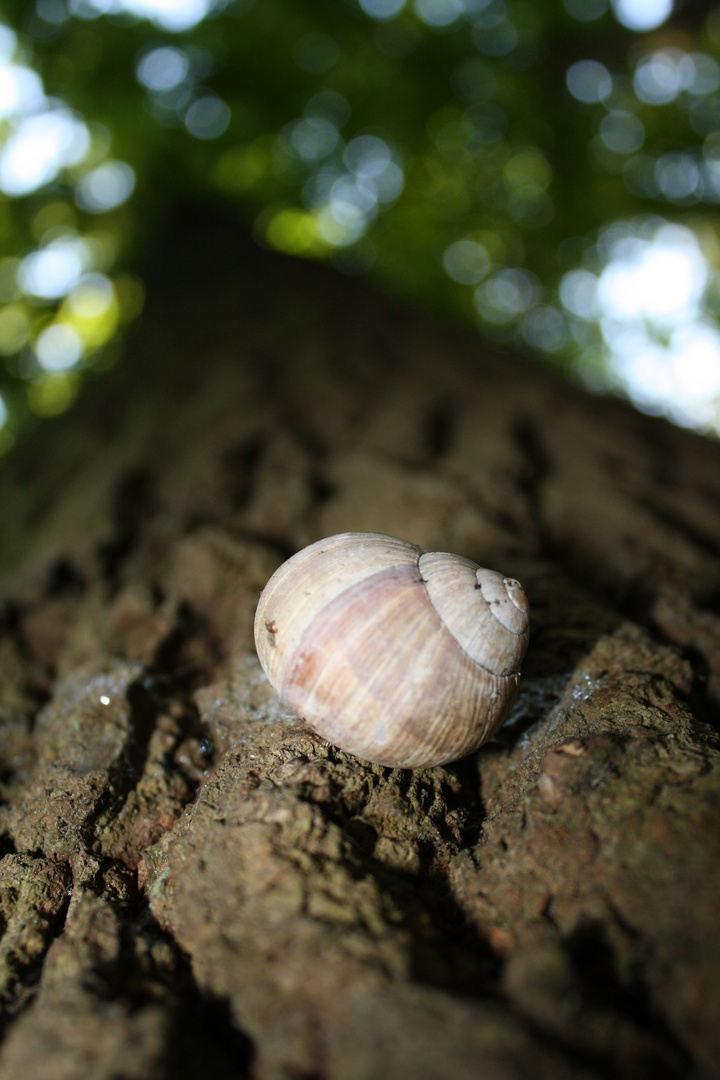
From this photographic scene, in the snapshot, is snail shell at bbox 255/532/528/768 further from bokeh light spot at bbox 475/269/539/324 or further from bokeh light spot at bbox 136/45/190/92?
bokeh light spot at bbox 475/269/539/324

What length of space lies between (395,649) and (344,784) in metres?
0.38

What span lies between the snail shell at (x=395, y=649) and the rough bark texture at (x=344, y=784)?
0.18 m

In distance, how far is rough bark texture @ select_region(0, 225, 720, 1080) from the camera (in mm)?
1103

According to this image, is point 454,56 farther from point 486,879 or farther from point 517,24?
point 486,879

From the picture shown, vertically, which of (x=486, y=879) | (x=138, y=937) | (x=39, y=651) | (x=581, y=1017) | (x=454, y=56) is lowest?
(x=39, y=651)

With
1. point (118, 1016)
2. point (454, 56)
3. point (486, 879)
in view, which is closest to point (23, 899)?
point (118, 1016)

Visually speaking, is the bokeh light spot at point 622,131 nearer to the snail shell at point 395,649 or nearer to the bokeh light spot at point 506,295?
the bokeh light spot at point 506,295

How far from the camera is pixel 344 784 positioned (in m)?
1.58

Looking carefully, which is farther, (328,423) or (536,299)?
(536,299)

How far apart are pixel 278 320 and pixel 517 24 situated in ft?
12.3

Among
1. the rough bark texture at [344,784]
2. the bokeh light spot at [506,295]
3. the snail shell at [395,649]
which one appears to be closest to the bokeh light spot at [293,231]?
the bokeh light spot at [506,295]

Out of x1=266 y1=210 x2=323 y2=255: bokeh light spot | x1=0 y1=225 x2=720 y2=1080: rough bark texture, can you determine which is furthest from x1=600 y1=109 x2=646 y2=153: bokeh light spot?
x1=0 y1=225 x2=720 y2=1080: rough bark texture

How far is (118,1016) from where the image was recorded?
3.77ft

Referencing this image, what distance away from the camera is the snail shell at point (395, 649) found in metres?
1.49
